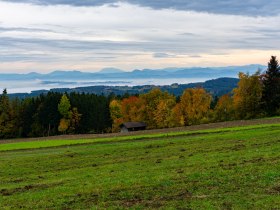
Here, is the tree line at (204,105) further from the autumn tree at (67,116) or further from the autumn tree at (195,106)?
the autumn tree at (67,116)

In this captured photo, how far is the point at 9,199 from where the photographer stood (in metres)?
18.5

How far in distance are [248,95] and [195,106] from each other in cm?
2272

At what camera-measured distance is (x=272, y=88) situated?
8319 centimetres

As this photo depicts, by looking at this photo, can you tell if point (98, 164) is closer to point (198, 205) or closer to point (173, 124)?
point (198, 205)

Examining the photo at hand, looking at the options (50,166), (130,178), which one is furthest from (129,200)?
(50,166)

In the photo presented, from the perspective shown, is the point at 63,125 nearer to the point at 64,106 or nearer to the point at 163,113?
the point at 64,106

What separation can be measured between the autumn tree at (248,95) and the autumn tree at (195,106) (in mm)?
18816

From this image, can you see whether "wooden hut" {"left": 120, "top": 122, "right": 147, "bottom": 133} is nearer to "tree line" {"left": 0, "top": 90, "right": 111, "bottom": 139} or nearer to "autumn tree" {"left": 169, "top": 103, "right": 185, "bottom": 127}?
"autumn tree" {"left": 169, "top": 103, "right": 185, "bottom": 127}

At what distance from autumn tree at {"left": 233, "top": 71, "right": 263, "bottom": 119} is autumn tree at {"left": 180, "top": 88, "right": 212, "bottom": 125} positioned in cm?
1882

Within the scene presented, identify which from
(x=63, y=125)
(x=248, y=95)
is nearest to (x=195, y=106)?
(x=248, y=95)

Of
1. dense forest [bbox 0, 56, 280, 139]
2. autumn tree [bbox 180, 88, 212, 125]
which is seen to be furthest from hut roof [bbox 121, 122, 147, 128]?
autumn tree [bbox 180, 88, 212, 125]

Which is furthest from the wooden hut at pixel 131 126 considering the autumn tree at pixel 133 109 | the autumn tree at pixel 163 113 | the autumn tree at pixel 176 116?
the autumn tree at pixel 176 116

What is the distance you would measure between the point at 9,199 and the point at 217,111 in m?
93.2

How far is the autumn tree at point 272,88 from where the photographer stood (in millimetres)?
82500
